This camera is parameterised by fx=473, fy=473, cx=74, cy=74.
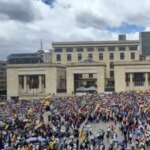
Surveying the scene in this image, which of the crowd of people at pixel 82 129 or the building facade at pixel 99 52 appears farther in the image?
the building facade at pixel 99 52

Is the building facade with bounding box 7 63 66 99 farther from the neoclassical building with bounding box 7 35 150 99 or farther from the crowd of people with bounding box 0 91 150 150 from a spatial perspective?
the crowd of people with bounding box 0 91 150 150

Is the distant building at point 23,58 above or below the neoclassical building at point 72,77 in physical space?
above

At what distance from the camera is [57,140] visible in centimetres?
3422

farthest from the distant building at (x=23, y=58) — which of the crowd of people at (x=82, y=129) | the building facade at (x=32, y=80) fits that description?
the crowd of people at (x=82, y=129)

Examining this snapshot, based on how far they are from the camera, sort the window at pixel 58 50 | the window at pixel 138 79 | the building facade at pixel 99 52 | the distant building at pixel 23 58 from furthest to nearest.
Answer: the distant building at pixel 23 58, the window at pixel 58 50, the building facade at pixel 99 52, the window at pixel 138 79

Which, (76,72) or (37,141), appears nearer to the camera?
(37,141)

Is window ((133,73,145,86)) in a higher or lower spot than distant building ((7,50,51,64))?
lower

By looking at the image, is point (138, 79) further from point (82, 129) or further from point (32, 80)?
point (82, 129)

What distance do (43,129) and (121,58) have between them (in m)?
89.8

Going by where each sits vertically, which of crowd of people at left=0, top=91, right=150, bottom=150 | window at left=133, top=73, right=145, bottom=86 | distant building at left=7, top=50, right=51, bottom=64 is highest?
distant building at left=7, top=50, right=51, bottom=64

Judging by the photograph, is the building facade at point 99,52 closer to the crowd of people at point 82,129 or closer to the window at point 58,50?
the window at point 58,50

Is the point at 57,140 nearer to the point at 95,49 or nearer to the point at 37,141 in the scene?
the point at 37,141

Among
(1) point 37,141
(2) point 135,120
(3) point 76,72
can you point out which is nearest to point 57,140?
(1) point 37,141

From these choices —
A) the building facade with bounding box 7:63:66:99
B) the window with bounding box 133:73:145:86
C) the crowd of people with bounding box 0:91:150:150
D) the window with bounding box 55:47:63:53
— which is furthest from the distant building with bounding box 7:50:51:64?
the crowd of people with bounding box 0:91:150:150
